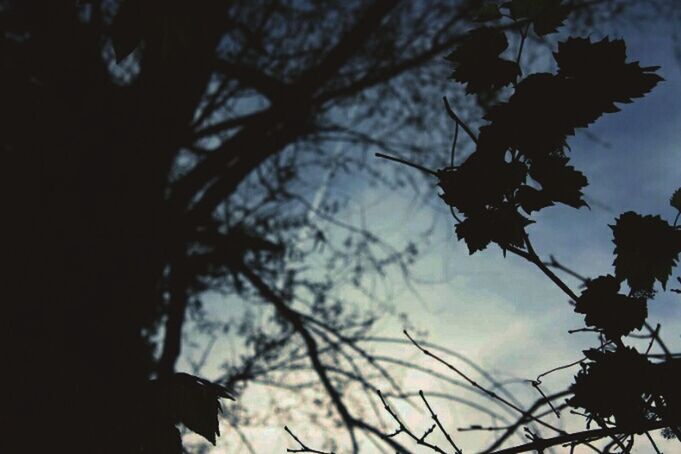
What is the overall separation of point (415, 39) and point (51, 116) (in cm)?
348

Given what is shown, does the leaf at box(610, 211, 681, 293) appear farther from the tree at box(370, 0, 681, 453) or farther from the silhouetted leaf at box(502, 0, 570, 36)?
the silhouetted leaf at box(502, 0, 570, 36)

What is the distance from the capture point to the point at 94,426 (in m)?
1.31

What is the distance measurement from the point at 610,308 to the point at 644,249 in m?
0.11

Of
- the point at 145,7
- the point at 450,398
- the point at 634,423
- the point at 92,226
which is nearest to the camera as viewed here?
the point at 634,423

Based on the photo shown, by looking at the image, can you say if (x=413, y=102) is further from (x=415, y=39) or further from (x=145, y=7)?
(x=145, y=7)

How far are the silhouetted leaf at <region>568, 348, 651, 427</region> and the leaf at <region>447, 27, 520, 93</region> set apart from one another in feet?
1.58

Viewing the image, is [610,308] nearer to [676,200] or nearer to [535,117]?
[676,200]

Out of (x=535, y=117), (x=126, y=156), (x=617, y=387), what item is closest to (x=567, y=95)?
(x=535, y=117)

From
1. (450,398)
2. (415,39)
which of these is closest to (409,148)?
(415,39)

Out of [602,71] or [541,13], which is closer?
[602,71]

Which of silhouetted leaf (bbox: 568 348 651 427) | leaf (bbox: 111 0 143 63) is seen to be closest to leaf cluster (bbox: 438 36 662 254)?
silhouetted leaf (bbox: 568 348 651 427)

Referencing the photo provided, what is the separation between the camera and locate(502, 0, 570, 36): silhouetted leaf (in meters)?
0.95

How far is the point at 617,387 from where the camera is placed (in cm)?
84

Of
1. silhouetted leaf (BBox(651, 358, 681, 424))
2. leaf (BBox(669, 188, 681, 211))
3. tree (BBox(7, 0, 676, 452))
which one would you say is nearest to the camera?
silhouetted leaf (BBox(651, 358, 681, 424))
